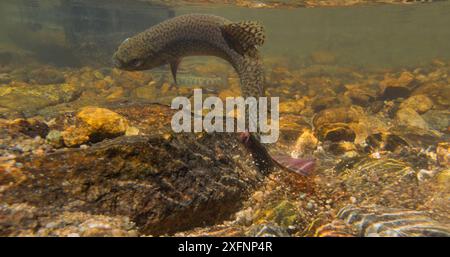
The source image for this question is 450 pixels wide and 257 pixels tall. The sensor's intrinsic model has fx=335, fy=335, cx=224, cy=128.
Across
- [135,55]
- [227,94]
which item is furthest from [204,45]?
[227,94]

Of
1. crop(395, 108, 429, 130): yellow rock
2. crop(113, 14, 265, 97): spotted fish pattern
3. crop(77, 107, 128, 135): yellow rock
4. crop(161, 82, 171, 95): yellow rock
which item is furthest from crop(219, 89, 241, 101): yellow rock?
crop(77, 107, 128, 135): yellow rock

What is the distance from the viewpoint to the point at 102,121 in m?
3.91

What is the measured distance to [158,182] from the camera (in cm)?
344

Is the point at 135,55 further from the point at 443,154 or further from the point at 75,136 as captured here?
the point at 443,154

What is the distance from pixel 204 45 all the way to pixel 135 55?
1.48m

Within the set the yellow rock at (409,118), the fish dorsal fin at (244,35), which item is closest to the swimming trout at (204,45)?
the fish dorsal fin at (244,35)

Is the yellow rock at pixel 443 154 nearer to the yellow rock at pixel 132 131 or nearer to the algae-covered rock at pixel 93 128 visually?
the yellow rock at pixel 132 131

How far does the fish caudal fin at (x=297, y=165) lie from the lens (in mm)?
5023

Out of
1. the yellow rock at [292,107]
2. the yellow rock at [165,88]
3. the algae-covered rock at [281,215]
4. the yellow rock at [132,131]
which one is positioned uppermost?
the yellow rock at [165,88]

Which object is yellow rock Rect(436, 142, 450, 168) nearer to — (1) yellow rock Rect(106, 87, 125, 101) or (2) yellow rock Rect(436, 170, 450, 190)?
(2) yellow rock Rect(436, 170, 450, 190)

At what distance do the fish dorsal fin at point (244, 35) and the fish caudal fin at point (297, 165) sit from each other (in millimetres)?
2175

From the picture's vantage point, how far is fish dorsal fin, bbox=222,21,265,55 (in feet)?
19.4
